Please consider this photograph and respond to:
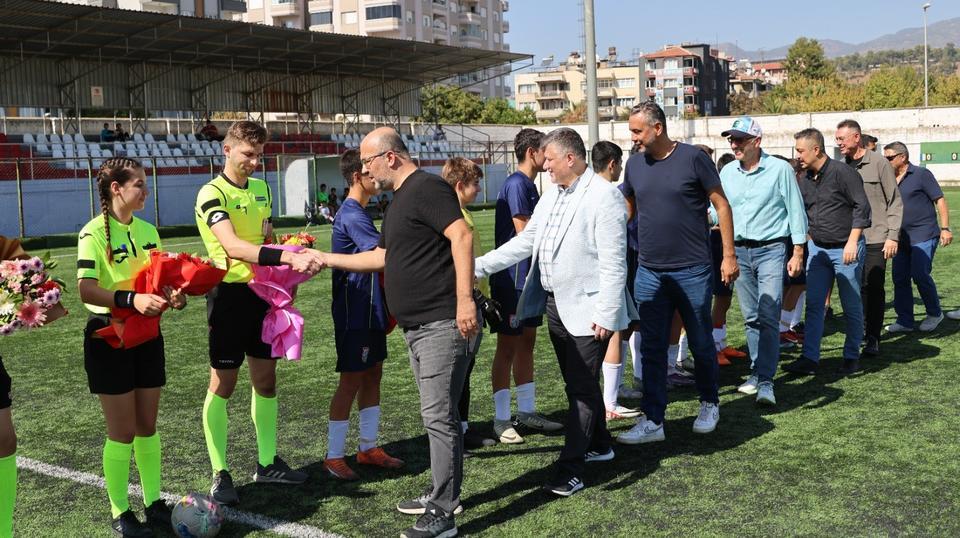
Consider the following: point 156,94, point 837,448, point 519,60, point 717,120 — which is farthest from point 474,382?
point 717,120

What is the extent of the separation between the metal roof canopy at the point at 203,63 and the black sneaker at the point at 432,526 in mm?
29976

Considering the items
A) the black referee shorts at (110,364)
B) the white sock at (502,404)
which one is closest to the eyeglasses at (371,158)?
the black referee shorts at (110,364)

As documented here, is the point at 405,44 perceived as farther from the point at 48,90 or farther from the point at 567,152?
the point at 567,152

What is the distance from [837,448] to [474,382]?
334 centimetres

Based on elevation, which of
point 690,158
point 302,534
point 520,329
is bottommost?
point 302,534

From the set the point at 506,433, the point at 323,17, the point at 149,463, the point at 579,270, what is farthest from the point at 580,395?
the point at 323,17

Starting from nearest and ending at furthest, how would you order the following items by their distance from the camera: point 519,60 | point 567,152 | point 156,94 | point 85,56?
point 567,152, point 85,56, point 156,94, point 519,60

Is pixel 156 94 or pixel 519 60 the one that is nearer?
pixel 156 94

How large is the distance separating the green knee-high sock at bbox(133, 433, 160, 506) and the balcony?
96.2 meters

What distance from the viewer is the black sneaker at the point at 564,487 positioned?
209 inches

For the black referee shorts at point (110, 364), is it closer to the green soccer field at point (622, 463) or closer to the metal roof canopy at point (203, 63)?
the green soccer field at point (622, 463)

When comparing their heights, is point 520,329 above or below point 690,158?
below

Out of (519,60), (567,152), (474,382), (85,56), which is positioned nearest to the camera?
(567,152)

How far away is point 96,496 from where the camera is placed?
5.59 m
